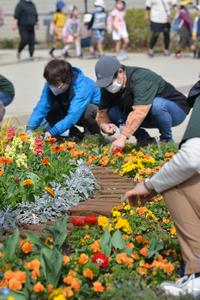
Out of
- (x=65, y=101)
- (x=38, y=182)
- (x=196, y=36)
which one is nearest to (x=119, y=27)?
(x=196, y=36)

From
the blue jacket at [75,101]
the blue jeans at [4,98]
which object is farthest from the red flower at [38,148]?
the blue jeans at [4,98]

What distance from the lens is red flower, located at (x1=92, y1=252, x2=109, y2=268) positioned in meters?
3.38

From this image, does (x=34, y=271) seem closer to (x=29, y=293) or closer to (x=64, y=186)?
(x=29, y=293)

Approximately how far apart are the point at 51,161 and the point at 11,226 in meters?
1.05

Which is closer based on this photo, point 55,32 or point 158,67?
point 158,67

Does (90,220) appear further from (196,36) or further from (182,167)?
(196,36)

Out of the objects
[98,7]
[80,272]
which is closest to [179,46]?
[98,7]

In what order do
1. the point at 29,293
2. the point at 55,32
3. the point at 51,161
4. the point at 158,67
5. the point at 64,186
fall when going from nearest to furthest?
the point at 29,293 < the point at 64,186 < the point at 51,161 < the point at 158,67 < the point at 55,32

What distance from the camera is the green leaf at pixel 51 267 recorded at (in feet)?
10.5

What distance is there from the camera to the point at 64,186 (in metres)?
4.72

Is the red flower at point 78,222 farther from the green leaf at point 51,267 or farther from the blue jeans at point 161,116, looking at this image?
the blue jeans at point 161,116

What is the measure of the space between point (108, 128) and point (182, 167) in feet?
10.4

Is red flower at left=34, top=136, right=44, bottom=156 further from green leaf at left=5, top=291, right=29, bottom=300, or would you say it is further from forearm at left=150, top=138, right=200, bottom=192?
green leaf at left=5, top=291, right=29, bottom=300

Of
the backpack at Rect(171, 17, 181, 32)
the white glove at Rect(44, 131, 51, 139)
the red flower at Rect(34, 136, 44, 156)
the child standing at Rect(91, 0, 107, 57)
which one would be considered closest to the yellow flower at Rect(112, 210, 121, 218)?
the red flower at Rect(34, 136, 44, 156)
